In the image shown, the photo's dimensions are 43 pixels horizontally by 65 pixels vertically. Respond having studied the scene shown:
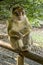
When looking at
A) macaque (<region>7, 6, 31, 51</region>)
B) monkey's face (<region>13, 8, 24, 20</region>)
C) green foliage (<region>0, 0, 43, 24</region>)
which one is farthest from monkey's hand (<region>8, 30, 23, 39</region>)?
green foliage (<region>0, 0, 43, 24</region>)

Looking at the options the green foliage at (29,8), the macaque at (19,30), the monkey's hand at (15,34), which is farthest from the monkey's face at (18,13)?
the green foliage at (29,8)

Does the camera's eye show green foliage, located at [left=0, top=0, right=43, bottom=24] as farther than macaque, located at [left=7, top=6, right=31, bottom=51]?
Yes

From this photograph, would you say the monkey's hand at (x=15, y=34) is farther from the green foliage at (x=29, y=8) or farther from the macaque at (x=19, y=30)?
the green foliage at (x=29, y=8)

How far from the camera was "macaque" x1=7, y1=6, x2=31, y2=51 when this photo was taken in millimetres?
2531

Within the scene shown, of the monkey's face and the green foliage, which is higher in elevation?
the monkey's face

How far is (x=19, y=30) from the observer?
2.60 meters

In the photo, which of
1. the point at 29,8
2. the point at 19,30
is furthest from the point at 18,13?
the point at 29,8

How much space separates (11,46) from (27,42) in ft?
0.69

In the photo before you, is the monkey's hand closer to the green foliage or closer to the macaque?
the macaque

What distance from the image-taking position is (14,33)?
2580 millimetres

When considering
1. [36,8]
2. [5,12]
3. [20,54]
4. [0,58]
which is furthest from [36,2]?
[20,54]

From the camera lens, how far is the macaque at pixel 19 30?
8.30 ft

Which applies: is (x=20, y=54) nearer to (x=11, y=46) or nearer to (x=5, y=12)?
(x=11, y=46)

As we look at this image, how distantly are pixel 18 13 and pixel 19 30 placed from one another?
0.70 feet
